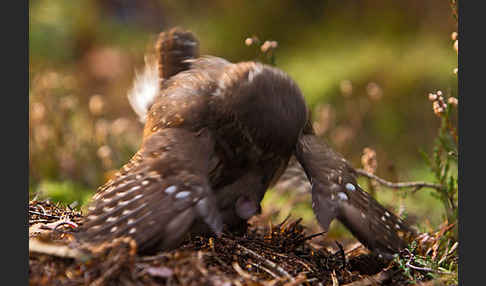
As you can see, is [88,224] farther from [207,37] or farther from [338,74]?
[207,37]

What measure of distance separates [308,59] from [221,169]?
249 inches

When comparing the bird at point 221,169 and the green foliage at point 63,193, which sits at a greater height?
the bird at point 221,169

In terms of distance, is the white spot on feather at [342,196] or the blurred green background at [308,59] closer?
the white spot on feather at [342,196]

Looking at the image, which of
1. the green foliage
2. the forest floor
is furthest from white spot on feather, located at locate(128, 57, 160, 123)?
the forest floor

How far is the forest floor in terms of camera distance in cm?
213

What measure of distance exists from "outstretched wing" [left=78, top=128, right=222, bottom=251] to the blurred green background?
2.81m

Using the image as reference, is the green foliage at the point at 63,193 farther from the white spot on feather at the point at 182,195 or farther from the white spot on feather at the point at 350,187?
the white spot on feather at the point at 350,187

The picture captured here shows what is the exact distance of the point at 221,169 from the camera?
277cm

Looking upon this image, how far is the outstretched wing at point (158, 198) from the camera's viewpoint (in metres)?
2.24

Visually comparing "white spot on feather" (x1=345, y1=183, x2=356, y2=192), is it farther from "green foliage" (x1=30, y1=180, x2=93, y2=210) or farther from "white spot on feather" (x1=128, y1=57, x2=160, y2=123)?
"green foliage" (x1=30, y1=180, x2=93, y2=210)

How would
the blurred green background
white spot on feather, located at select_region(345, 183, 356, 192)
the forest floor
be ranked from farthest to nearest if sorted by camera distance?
the blurred green background < white spot on feather, located at select_region(345, 183, 356, 192) < the forest floor

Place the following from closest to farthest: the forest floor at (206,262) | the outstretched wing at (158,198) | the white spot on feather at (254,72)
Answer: the forest floor at (206,262) → the outstretched wing at (158,198) → the white spot on feather at (254,72)

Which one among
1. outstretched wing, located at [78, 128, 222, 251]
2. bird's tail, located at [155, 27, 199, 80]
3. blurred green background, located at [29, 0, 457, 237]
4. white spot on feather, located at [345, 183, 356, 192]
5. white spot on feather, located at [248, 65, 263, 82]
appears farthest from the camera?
blurred green background, located at [29, 0, 457, 237]

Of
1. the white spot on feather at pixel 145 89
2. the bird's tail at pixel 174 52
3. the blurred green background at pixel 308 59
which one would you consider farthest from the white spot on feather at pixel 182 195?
the blurred green background at pixel 308 59
